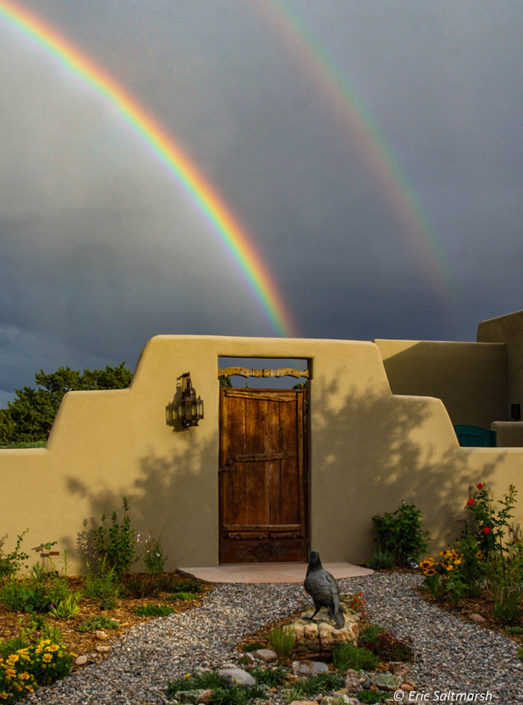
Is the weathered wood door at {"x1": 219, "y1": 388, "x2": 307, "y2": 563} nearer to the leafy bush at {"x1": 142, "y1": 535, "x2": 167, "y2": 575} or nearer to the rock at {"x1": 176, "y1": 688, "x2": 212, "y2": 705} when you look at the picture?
the leafy bush at {"x1": 142, "y1": 535, "x2": 167, "y2": 575}

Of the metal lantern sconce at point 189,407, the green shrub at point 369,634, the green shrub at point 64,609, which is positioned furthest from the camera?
the metal lantern sconce at point 189,407

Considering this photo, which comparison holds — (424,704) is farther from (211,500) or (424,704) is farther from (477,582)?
(211,500)

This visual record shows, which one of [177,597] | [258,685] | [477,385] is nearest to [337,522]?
[177,597]

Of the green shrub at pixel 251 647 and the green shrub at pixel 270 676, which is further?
the green shrub at pixel 251 647

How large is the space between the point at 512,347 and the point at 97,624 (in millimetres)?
11288

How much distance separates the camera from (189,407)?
909 centimetres

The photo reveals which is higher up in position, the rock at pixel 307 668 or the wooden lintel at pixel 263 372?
the wooden lintel at pixel 263 372

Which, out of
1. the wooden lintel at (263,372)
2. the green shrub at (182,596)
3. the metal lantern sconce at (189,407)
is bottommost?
the green shrub at (182,596)

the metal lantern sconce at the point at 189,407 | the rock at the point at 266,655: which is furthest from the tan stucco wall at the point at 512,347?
the rock at the point at 266,655

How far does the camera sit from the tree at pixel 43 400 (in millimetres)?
21438

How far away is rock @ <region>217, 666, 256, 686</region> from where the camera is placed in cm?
493

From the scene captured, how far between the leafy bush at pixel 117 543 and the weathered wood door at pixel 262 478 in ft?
4.25

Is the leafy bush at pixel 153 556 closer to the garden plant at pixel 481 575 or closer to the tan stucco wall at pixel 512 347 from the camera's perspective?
the garden plant at pixel 481 575

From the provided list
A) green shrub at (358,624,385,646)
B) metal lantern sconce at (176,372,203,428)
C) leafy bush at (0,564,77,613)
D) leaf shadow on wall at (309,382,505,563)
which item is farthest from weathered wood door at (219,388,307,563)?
green shrub at (358,624,385,646)
